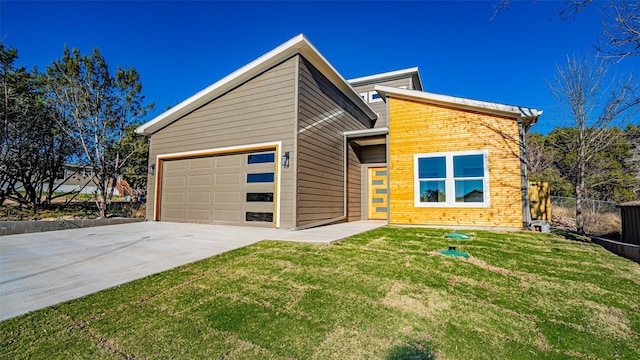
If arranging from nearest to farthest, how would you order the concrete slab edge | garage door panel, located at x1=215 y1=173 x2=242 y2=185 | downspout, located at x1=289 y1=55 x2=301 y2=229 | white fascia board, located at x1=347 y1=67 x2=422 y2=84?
the concrete slab edge < downspout, located at x1=289 y1=55 x2=301 y2=229 < garage door panel, located at x1=215 y1=173 x2=242 y2=185 < white fascia board, located at x1=347 y1=67 x2=422 y2=84

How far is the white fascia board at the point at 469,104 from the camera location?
6848 mm

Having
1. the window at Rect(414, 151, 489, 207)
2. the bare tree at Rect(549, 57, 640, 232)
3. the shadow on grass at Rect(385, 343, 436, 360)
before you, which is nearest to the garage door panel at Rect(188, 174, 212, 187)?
the window at Rect(414, 151, 489, 207)

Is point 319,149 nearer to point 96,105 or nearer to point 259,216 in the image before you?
point 259,216

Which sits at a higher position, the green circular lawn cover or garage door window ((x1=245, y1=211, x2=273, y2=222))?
garage door window ((x1=245, y1=211, x2=273, y2=222))

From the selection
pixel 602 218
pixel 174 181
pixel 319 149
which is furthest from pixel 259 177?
pixel 602 218

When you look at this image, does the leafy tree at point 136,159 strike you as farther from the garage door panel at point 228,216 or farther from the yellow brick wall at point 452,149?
the yellow brick wall at point 452,149

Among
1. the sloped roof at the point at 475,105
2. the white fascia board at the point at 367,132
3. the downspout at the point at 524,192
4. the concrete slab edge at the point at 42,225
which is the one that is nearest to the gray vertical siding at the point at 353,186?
the white fascia board at the point at 367,132

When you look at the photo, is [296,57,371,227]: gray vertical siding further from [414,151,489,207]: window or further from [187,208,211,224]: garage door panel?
[187,208,211,224]: garage door panel

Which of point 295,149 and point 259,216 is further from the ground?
point 295,149

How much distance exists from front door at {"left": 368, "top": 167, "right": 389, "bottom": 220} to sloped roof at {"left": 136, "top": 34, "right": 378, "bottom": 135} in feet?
9.59

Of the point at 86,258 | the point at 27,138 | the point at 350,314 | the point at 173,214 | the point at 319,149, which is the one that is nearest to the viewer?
the point at 350,314

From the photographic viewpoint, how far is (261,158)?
7.57 meters

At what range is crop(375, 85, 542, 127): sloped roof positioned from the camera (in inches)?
270

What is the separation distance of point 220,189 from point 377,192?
5.55 metres
